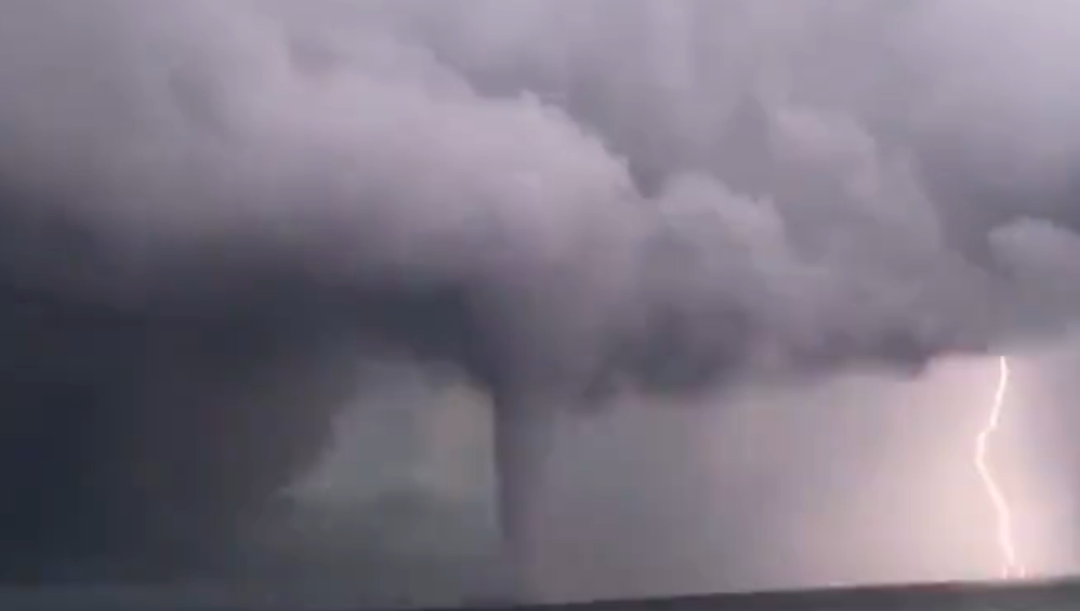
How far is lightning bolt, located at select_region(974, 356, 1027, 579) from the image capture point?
6.06 ft

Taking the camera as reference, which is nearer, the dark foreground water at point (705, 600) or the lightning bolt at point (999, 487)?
the dark foreground water at point (705, 600)

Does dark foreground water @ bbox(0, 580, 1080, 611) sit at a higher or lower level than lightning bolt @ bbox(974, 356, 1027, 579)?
lower

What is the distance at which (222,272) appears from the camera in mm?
1670

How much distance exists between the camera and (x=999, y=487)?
1847 mm

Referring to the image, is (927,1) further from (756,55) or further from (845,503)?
(845,503)

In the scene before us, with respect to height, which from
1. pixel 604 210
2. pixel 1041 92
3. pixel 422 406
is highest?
pixel 1041 92

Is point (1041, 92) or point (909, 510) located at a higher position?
point (1041, 92)

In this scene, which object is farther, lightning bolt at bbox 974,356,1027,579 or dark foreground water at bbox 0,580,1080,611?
lightning bolt at bbox 974,356,1027,579

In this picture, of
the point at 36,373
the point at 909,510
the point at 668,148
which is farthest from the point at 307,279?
the point at 909,510

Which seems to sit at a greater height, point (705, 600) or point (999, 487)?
point (999, 487)

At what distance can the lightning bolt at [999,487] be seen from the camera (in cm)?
185

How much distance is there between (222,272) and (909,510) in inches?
38.6

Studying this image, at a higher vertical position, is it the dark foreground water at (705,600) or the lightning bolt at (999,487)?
the lightning bolt at (999,487)

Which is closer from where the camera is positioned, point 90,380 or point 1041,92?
point 90,380
